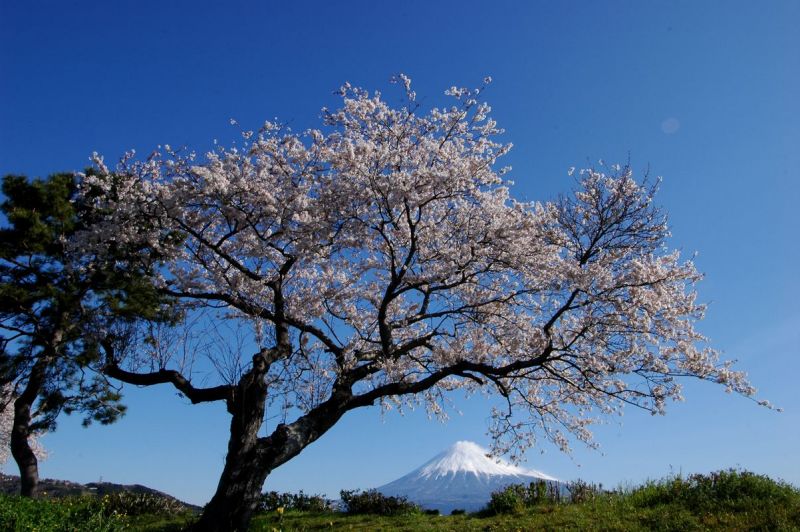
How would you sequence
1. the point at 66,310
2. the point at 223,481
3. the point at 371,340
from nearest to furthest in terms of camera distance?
1. the point at 223,481
2. the point at 371,340
3. the point at 66,310

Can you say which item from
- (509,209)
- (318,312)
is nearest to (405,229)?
(509,209)

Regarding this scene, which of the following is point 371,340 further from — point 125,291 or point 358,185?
point 125,291

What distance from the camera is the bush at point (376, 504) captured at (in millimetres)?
14123

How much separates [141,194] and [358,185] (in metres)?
4.82

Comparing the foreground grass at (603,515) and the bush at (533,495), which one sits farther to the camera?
the bush at (533,495)

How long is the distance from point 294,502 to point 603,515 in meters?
8.61

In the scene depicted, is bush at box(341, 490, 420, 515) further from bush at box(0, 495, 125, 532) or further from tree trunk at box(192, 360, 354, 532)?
bush at box(0, 495, 125, 532)

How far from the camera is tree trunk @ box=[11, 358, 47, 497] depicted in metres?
15.4

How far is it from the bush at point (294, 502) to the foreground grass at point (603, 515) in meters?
1.26

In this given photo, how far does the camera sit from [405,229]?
1230cm

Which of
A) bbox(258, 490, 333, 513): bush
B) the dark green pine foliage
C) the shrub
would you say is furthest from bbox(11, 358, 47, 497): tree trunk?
the shrub

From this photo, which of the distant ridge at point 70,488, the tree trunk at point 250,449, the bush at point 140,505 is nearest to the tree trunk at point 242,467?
the tree trunk at point 250,449

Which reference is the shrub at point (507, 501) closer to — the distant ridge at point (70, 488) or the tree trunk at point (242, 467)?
the tree trunk at point (242, 467)

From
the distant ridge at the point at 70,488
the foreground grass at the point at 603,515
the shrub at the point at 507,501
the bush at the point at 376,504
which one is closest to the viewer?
the foreground grass at the point at 603,515
